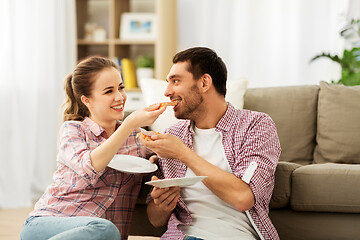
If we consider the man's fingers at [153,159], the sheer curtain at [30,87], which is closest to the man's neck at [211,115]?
the man's fingers at [153,159]

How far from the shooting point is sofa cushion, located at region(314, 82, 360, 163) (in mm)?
2734

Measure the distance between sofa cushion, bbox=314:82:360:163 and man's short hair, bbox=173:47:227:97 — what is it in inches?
38.8

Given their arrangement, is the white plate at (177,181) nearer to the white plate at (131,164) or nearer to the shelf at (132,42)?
the white plate at (131,164)

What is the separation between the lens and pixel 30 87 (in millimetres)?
4223

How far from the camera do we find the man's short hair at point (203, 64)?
2.05 meters

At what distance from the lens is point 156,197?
1953mm

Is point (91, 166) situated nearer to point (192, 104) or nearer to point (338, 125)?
point (192, 104)

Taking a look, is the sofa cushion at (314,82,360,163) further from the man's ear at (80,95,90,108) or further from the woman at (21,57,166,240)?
the man's ear at (80,95,90,108)

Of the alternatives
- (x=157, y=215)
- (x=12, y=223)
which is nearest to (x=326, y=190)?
(x=157, y=215)

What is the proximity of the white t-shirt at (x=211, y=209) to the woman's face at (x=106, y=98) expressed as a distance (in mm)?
347

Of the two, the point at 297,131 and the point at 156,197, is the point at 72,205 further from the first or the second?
the point at 297,131

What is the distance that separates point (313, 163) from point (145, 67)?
230 centimetres

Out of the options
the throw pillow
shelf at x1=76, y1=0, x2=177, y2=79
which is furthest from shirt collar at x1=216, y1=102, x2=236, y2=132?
shelf at x1=76, y1=0, x2=177, y2=79

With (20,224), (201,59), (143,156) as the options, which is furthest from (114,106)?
(20,224)
